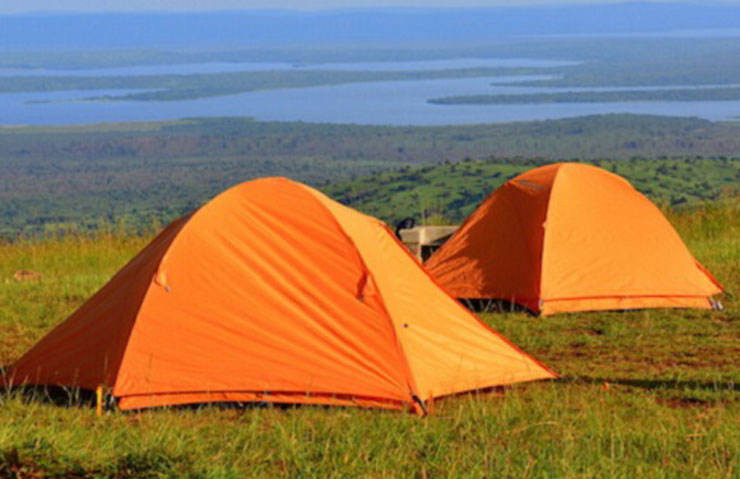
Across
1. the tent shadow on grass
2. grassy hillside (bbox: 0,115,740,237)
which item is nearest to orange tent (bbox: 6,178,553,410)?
the tent shadow on grass

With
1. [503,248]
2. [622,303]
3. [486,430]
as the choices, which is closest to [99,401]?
[486,430]

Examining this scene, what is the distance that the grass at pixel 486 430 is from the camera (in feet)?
16.8

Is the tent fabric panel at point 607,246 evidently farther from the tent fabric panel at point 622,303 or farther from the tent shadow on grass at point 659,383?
the tent shadow on grass at point 659,383

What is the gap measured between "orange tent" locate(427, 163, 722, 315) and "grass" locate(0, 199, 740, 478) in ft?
3.13

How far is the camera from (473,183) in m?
60.7

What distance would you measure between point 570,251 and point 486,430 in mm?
5126

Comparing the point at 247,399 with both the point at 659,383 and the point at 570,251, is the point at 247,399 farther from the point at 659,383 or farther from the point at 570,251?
the point at 570,251

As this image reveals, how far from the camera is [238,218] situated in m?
7.69

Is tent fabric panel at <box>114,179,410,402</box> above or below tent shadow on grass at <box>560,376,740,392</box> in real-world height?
above

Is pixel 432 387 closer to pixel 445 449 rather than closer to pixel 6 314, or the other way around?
pixel 445 449

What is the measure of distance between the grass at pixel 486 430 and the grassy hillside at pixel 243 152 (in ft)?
175

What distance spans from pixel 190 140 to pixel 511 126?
34.1 meters

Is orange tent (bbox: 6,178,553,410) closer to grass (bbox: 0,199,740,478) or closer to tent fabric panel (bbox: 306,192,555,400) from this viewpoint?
tent fabric panel (bbox: 306,192,555,400)

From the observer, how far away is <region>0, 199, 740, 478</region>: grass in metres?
5.11
